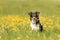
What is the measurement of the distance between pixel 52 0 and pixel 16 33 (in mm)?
33280

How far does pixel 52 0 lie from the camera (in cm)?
4434

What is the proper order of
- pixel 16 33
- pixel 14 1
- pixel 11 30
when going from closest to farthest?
1. pixel 16 33
2. pixel 11 30
3. pixel 14 1

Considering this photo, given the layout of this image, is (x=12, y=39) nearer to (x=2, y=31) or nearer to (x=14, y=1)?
(x=2, y=31)

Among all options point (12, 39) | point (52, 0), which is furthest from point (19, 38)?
point (52, 0)

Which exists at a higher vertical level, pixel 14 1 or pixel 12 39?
pixel 12 39

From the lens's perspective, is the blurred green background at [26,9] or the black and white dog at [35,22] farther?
the blurred green background at [26,9]

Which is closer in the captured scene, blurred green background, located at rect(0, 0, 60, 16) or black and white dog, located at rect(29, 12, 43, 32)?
black and white dog, located at rect(29, 12, 43, 32)

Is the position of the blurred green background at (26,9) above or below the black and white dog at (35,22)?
below

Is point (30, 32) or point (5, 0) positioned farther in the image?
point (5, 0)

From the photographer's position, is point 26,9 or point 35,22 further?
point 26,9

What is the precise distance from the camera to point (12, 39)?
10180mm

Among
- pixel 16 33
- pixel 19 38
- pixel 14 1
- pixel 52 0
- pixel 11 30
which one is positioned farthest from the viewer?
pixel 52 0

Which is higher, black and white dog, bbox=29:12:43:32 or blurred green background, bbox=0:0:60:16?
black and white dog, bbox=29:12:43:32

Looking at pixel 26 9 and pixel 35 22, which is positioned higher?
pixel 35 22
